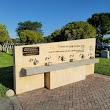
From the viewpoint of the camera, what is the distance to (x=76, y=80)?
935 centimetres

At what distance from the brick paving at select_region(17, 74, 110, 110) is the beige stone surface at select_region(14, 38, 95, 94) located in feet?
1.25

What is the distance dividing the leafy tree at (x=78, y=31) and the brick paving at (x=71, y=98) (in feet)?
79.8

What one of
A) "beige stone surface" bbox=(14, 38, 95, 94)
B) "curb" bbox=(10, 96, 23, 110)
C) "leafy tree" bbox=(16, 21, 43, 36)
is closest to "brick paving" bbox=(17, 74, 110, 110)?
"curb" bbox=(10, 96, 23, 110)

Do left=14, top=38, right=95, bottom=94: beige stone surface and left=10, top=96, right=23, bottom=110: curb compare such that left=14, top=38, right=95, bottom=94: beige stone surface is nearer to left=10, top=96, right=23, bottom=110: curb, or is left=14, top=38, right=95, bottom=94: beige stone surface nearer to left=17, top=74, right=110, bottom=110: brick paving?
left=17, top=74, right=110, bottom=110: brick paving

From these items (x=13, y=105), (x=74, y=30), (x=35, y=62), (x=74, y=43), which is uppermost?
(x=74, y=30)

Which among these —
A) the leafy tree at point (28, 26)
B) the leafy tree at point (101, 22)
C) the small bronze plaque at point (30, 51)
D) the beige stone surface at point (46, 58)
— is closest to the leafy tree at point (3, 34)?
the leafy tree at point (101, 22)

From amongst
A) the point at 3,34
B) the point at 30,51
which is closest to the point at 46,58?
the point at 30,51

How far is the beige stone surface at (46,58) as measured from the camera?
7434mm

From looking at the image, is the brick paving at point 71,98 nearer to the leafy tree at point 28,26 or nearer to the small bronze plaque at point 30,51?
the small bronze plaque at point 30,51

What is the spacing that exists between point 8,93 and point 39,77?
158 centimetres

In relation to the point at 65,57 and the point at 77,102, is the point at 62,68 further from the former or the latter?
the point at 77,102

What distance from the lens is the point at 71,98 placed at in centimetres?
691

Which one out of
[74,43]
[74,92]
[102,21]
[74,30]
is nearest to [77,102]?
[74,92]

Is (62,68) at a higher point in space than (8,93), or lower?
higher
